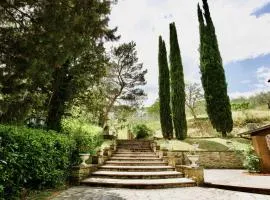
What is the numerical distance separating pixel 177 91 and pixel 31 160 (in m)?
18.1

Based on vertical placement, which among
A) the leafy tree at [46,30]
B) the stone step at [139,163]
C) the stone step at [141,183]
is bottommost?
the stone step at [141,183]

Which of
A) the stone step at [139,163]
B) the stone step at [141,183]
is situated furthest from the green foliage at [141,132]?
the stone step at [141,183]

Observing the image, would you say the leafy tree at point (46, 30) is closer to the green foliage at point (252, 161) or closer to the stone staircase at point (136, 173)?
the stone staircase at point (136, 173)

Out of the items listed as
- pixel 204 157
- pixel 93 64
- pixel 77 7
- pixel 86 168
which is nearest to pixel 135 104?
pixel 204 157

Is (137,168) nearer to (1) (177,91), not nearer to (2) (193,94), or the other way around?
(1) (177,91)

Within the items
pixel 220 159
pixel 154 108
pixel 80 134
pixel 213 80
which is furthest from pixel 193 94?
pixel 80 134

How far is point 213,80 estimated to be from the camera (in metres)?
22.8

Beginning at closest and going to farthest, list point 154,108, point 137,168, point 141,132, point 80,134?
point 137,168
point 80,134
point 141,132
point 154,108

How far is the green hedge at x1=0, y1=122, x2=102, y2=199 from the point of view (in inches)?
232

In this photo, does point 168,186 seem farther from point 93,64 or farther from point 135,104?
point 135,104

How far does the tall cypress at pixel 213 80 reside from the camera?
21844 mm

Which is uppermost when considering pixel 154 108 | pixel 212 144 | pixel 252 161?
pixel 154 108

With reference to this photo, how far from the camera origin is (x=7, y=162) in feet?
19.3

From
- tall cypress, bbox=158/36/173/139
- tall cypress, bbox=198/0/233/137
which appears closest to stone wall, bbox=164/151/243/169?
tall cypress, bbox=198/0/233/137
